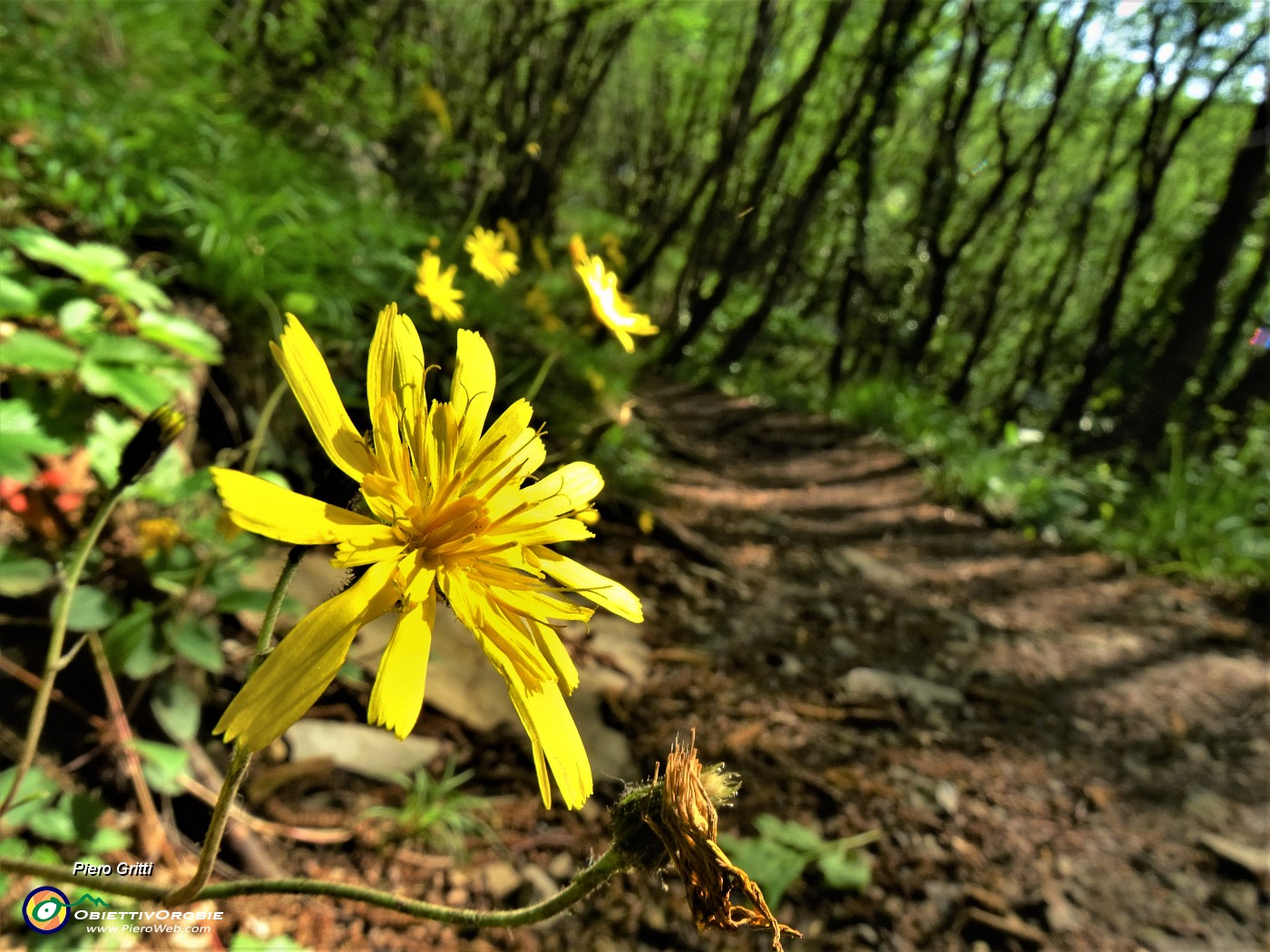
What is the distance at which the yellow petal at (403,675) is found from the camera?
551 mm

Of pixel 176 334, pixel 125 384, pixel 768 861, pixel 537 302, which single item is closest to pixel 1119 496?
pixel 537 302

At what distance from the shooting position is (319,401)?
0.60 metres

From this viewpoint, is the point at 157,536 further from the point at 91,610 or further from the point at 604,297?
the point at 604,297

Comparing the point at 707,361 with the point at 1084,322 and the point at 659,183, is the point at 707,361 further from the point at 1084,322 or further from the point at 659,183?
the point at 1084,322

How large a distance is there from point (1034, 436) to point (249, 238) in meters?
7.57

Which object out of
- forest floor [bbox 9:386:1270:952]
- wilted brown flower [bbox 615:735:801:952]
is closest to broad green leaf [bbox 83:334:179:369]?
forest floor [bbox 9:386:1270:952]

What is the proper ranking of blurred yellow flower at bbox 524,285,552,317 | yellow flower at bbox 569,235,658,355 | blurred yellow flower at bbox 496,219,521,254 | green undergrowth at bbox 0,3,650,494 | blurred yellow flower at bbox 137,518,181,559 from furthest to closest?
blurred yellow flower at bbox 524,285,552,317 < blurred yellow flower at bbox 496,219,521,254 < green undergrowth at bbox 0,3,650,494 < blurred yellow flower at bbox 137,518,181,559 < yellow flower at bbox 569,235,658,355

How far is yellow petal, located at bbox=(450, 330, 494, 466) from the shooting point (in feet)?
2.30

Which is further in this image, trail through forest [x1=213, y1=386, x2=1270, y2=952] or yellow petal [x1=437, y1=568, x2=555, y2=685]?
trail through forest [x1=213, y1=386, x2=1270, y2=952]

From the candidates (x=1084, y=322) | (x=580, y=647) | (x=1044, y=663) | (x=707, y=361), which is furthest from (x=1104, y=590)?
(x=1084, y=322)

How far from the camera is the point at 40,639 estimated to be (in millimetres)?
1413

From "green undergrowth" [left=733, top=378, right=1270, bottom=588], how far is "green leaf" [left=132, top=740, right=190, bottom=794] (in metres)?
5.84

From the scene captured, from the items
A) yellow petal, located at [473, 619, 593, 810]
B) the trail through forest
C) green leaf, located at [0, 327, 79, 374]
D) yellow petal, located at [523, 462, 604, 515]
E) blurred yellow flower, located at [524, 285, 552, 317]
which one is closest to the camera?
yellow petal, located at [473, 619, 593, 810]

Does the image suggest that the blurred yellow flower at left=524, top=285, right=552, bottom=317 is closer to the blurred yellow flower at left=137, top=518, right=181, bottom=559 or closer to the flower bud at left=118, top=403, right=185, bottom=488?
the blurred yellow flower at left=137, top=518, right=181, bottom=559
